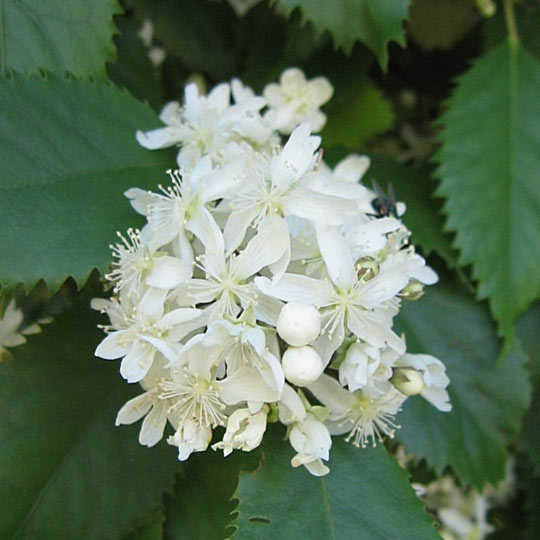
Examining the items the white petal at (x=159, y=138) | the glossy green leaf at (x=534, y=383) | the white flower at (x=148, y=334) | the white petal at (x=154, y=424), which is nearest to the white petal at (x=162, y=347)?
the white flower at (x=148, y=334)

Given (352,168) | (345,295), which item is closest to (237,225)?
(345,295)

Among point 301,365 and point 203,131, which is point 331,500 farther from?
point 203,131

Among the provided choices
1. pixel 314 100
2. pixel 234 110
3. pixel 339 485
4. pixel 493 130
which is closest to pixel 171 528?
pixel 339 485

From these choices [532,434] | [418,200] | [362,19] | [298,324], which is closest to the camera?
[298,324]

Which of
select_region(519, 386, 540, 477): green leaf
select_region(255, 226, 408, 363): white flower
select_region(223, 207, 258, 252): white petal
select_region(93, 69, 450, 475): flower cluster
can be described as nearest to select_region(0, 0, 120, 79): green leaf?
select_region(93, 69, 450, 475): flower cluster

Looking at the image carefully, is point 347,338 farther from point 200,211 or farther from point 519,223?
point 519,223
